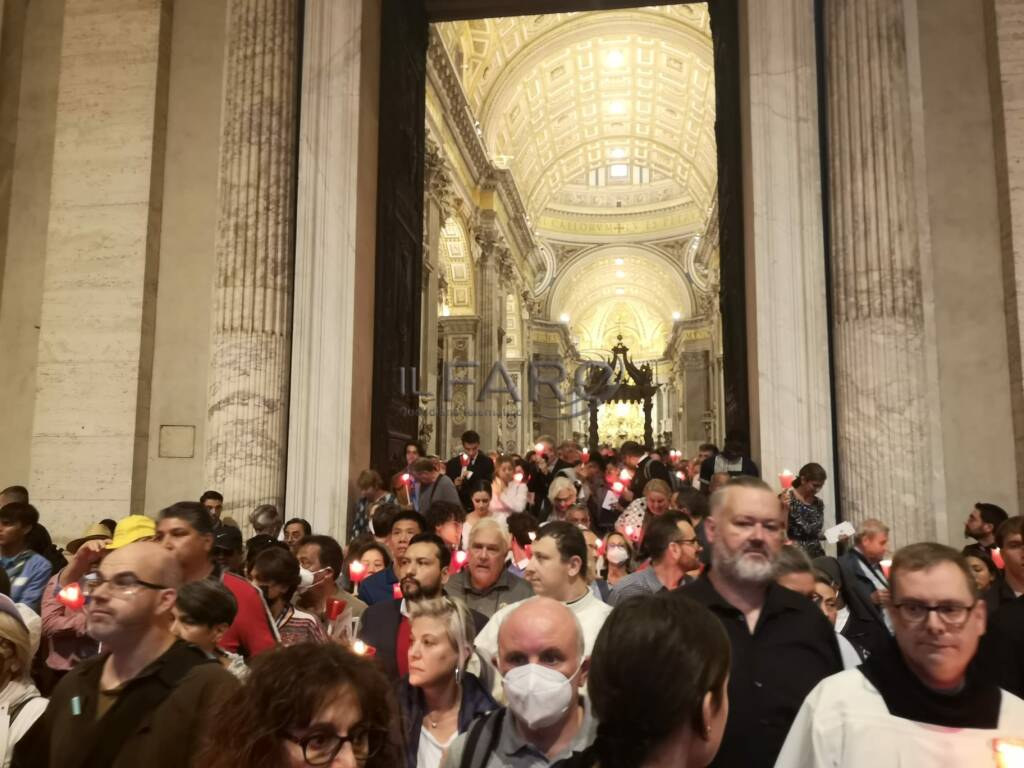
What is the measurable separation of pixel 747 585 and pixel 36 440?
27.3 feet

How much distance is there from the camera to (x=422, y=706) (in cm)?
303

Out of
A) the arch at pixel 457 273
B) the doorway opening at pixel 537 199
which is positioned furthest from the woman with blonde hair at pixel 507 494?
the arch at pixel 457 273

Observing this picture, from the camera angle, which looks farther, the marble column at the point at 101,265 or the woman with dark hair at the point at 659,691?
the marble column at the point at 101,265

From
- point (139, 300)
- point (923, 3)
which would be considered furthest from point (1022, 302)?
point (139, 300)

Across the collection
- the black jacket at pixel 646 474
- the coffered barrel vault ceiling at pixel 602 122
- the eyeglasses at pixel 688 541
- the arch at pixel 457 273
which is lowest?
the eyeglasses at pixel 688 541

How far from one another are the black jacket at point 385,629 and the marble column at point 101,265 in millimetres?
5851

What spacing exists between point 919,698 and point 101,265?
9.07 meters

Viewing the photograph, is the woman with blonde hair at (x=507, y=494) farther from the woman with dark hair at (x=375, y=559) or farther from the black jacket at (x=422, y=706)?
the black jacket at (x=422, y=706)

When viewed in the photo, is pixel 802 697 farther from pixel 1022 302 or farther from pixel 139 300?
pixel 139 300

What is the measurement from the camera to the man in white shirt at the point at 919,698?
6.82ft

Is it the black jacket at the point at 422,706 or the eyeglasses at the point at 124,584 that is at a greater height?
the eyeglasses at the point at 124,584

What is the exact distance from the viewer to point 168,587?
8.21 feet

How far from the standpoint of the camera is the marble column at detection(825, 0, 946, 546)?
783cm

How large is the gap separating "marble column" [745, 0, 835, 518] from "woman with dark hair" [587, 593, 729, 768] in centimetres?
675
